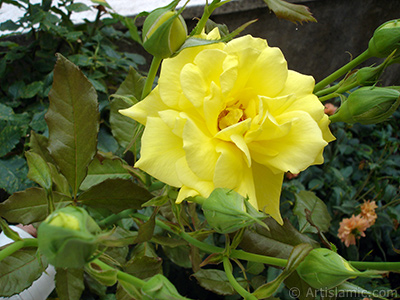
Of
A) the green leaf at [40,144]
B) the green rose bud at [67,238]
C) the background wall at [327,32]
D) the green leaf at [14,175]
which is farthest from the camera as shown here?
the background wall at [327,32]

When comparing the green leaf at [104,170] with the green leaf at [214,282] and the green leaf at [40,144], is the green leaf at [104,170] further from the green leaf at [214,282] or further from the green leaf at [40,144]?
the green leaf at [214,282]

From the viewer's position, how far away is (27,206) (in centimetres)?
34

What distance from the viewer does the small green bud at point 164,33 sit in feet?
0.85

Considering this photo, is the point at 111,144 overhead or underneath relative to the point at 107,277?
underneath

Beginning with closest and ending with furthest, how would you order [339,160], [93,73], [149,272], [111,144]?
[149,272] < [111,144] < [93,73] < [339,160]

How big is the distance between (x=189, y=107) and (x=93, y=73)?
0.58m

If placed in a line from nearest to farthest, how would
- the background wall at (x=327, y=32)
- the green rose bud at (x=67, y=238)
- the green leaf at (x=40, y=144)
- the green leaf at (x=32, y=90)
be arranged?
the green rose bud at (x=67, y=238) < the green leaf at (x=40, y=144) < the green leaf at (x=32, y=90) < the background wall at (x=327, y=32)

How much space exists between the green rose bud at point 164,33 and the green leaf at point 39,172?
13 cm

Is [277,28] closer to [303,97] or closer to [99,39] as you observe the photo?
[99,39]

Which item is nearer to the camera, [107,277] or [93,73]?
[107,277]

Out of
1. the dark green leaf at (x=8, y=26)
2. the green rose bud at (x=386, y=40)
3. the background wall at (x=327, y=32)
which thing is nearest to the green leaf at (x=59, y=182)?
the green rose bud at (x=386, y=40)

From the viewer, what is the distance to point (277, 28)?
4.10ft

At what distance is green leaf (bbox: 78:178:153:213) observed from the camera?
13.2 inches

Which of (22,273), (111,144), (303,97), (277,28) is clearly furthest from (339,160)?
(22,273)
